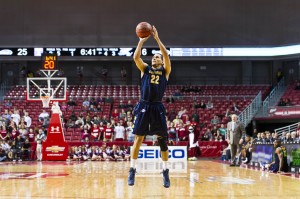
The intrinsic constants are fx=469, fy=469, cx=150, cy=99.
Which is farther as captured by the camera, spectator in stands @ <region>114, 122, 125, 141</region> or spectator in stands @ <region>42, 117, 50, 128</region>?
spectator in stands @ <region>42, 117, 50, 128</region>

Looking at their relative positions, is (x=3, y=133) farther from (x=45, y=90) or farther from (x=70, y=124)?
(x=70, y=124)

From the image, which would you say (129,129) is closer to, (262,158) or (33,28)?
(262,158)

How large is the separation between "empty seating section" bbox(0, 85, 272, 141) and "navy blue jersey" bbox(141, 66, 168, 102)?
59.3 ft

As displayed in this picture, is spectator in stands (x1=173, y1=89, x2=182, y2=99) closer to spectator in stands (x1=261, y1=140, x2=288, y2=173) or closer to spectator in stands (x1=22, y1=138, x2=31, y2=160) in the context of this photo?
spectator in stands (x1=22, y1=138, x2=31, y2=160)

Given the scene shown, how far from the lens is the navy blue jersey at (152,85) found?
7016 mm

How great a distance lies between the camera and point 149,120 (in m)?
7.07

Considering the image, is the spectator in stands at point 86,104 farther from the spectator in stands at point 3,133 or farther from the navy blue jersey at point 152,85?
the navy blue jersey at point 152,85

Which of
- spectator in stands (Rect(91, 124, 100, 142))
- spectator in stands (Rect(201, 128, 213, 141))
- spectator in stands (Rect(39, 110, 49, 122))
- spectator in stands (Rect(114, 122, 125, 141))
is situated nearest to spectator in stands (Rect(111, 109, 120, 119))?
spectator in stands (Rect(91, 124, 100, 142))

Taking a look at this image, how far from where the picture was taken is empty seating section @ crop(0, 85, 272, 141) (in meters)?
27.0

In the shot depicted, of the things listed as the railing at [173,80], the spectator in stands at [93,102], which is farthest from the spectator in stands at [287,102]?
the spectator in stands at [93,102]

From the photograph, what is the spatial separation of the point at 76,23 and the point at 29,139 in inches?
428

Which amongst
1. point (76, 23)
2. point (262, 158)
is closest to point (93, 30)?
point (76, 23)

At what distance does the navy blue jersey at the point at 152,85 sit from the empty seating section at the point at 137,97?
18.1m

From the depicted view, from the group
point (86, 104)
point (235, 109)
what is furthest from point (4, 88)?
point (235, 109)
